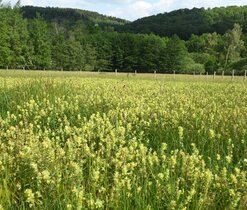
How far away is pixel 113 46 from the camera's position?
109938 mm

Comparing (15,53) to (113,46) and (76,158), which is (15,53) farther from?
(76,158)

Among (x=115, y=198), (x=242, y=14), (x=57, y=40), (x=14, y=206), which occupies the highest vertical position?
(x=242, y=14)

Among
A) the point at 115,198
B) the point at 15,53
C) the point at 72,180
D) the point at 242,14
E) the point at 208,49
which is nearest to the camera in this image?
the point at 115,198

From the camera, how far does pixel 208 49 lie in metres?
127

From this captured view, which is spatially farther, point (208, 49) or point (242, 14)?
point (242, 14)

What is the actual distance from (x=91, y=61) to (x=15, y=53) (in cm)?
2592

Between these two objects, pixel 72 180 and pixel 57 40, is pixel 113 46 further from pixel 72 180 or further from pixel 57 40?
pixel 72 180

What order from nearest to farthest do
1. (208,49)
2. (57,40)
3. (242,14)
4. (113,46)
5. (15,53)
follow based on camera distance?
(15,53)
(57,40)
(113,46)
(208,49)
(242,14)

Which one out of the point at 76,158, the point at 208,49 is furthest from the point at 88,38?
the point at 76,158

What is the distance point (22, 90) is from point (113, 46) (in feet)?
329

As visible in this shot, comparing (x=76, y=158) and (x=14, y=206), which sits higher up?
(x=76, y=158)

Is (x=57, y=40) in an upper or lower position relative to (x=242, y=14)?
lower

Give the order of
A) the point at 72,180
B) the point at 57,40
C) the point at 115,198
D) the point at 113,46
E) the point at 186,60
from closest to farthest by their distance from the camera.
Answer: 1. the point at 115,198
2. the point at 72,180
3. the point at 57,40
4. the point at 186,60
5. the point at 113,46

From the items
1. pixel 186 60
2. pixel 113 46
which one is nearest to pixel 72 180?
pixel 186 60
